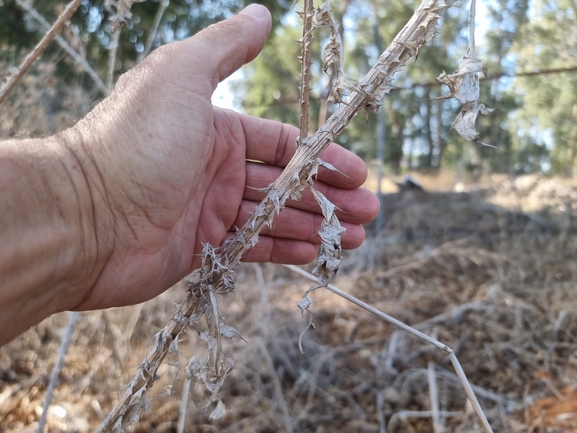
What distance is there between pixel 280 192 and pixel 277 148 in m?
0.67

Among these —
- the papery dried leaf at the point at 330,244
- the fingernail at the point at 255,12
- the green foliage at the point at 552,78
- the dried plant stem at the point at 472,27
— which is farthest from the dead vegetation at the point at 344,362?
the green foliage at the point at 552,78

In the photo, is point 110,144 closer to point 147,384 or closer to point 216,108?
point 216,108

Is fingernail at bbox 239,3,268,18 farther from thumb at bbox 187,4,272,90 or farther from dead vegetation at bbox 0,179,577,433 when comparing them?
dead vegetation at bbox 0,179,577,433

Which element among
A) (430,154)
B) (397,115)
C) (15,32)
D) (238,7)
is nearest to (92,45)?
(15,32)

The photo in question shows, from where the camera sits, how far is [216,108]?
121 centimetres

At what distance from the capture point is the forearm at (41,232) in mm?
765

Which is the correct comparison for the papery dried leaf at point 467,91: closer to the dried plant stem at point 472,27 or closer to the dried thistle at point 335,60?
the dried plant stem at point 472,27

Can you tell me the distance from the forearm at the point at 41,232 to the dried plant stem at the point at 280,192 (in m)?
0.31

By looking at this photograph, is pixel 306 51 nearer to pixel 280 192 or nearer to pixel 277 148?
pixel 280 192

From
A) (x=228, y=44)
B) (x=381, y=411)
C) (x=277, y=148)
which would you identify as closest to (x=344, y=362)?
(x=381, y=411)

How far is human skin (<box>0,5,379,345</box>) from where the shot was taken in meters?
0.80

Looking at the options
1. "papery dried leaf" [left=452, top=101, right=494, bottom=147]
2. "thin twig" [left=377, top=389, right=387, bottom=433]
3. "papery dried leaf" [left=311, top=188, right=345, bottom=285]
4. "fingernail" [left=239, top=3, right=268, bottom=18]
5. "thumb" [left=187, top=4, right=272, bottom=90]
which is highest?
"fingernail" [left=239, top=3, right=268, bottom=18]

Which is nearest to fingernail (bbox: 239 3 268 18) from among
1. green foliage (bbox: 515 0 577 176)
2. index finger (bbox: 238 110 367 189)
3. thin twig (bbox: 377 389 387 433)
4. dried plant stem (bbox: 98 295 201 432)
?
index finger (bbox: 238 110 367 189)

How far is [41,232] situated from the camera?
804mm
